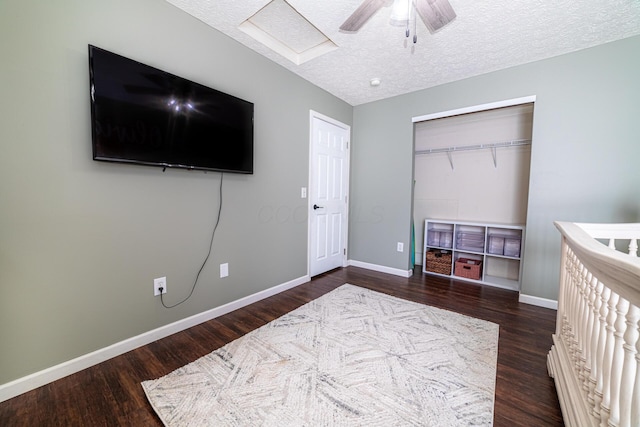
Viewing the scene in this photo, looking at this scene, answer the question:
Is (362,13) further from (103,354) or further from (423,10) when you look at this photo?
(103,354)

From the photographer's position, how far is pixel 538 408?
131 cm

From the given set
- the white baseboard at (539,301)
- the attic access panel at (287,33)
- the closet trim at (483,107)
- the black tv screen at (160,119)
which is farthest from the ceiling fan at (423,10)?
the white baseboard at (539,301)

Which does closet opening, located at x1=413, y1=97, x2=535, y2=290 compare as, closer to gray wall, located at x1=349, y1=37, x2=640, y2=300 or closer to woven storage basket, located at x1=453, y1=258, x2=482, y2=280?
woven storage basket, located at x1=453, y1=258, x2=482, y2=280

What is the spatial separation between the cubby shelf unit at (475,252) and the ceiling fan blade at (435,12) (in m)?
2.41

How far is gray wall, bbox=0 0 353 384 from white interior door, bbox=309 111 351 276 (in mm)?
1009

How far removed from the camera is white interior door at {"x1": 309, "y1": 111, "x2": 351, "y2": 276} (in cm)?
322

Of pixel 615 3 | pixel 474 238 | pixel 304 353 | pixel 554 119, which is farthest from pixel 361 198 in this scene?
pixel 615 3

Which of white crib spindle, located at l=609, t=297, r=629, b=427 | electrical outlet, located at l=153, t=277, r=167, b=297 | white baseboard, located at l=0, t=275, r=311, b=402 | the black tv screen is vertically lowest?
white baseboard, located at l=0, t=275, r=311, b=402

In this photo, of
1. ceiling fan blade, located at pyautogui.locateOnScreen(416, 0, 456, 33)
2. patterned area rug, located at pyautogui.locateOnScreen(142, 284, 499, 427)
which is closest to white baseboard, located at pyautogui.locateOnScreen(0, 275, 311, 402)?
patterned area rug, located at pyautogui.locateOnScreen(142, 284, 499, 427)

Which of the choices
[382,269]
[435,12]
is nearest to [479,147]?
[382,269]

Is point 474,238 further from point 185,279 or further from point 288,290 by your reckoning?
point 185,279

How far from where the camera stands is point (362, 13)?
159 centimetres

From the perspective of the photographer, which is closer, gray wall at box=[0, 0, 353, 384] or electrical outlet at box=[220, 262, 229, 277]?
gray wall at box=[0, 0, 353, 384]

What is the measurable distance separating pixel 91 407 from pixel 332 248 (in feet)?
9.06
